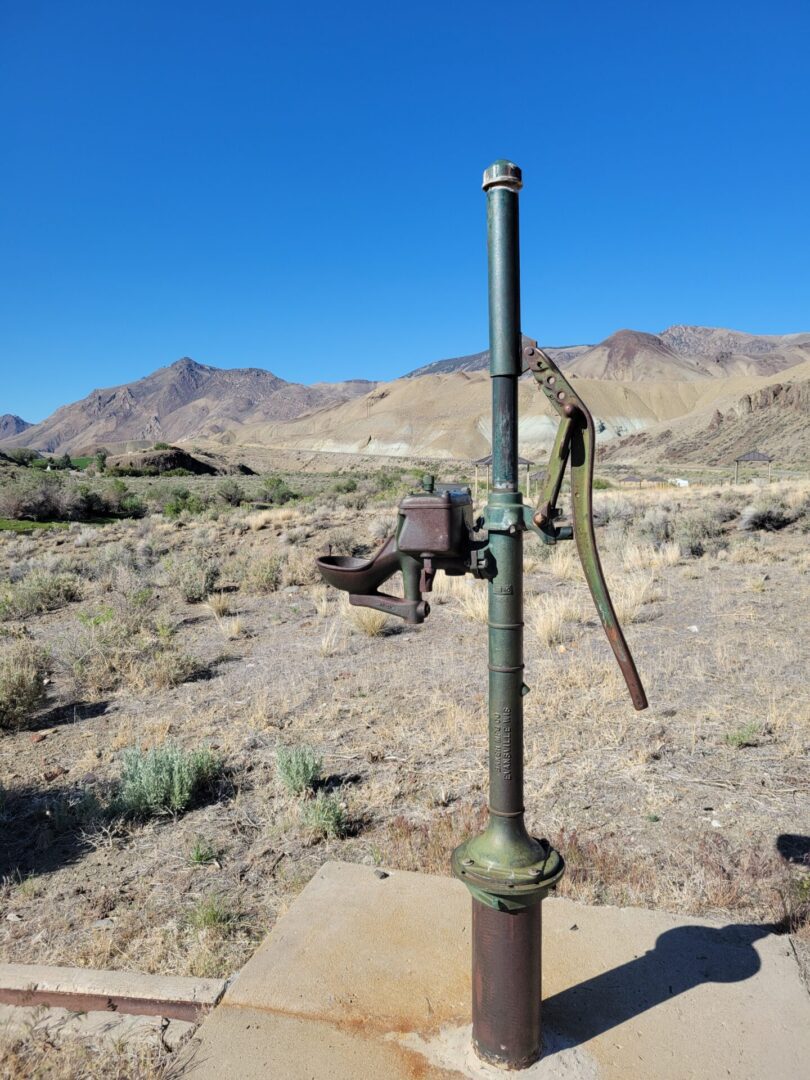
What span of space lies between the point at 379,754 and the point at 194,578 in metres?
6.39

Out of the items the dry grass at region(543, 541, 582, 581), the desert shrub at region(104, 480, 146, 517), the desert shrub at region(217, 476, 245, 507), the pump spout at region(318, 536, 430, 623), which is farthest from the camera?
the desert shrub at region(217, 476, 245, 507)

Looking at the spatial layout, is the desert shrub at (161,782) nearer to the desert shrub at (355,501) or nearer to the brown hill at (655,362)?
the desert shrub at (355,501)

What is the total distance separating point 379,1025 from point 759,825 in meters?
2.28

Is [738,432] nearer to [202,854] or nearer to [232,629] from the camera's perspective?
Answer: [232,629]

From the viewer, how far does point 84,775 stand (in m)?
4.78

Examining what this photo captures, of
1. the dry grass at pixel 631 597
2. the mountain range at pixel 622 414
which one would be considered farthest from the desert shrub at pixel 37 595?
the mountain range at pixel 622 414

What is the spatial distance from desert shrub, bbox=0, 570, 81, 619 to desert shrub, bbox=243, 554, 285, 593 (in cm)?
241

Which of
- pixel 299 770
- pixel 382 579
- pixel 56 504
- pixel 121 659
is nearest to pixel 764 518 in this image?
pixel 121 659

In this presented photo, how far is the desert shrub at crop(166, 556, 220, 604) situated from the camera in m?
10.3

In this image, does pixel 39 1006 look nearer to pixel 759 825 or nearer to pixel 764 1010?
pixel 764 1010

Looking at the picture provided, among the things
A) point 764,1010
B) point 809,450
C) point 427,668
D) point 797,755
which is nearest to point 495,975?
point 764,1010

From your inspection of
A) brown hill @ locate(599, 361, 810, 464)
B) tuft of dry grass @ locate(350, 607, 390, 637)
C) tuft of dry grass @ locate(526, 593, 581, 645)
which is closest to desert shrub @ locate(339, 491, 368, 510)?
tuft of dry grass @ locate(526, 593, 581, 645)

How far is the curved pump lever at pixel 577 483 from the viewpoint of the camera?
1.88m

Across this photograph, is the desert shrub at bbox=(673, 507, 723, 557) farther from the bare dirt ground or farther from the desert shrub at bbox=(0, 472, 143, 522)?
the desert shrub at bbox=(0, 472, 143, 522)
